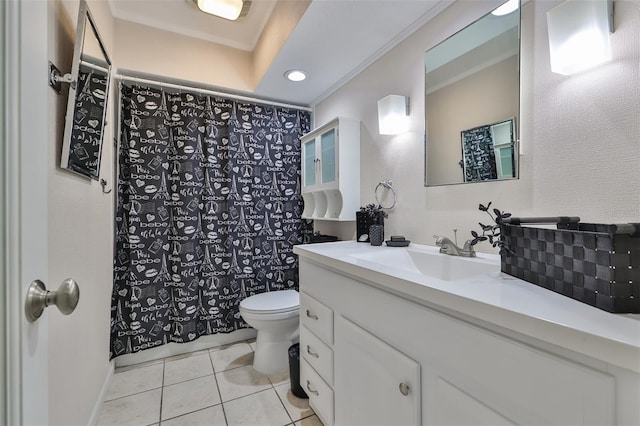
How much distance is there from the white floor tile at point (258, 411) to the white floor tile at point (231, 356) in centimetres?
40

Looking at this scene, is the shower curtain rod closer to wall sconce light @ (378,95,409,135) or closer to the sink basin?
wall sconce light @ (378,95,409,135)

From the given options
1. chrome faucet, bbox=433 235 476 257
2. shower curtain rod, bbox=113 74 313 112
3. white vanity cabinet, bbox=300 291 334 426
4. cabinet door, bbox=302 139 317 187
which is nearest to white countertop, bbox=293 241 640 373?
chrome faucet, bbox=433 235 476 257

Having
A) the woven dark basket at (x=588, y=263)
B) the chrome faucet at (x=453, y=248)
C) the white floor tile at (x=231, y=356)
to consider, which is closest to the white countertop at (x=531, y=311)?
the woven dark basket at (x=588, y=263)

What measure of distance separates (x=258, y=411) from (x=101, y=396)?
897mm

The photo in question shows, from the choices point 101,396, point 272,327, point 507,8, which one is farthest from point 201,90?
point 101,396

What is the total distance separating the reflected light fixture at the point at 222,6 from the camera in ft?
5.66

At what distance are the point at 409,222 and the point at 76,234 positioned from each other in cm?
159

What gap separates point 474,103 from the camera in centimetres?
129

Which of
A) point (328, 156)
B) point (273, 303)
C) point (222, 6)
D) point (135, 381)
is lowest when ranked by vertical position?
point (135, 381)

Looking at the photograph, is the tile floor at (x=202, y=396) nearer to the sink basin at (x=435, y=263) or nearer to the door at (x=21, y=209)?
the sink basin at (x=435, y=263)

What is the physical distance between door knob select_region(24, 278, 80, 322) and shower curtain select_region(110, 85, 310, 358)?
1.76 m

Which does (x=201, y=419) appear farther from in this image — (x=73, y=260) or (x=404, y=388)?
(x=404, y=388)

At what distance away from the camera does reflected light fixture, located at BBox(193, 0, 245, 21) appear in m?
1.72

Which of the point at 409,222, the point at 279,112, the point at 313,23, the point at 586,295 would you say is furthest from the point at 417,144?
the point at 279,112
